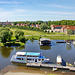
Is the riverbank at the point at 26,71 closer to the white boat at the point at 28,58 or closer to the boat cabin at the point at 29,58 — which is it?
the white boat at the point at 28,58

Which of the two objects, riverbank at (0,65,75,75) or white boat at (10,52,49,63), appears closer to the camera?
riverbank at (0,65,75,75)

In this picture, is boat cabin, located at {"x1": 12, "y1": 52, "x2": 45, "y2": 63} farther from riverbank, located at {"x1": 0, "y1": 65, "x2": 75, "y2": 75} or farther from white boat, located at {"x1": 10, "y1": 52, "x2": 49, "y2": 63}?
riverbank, located at {"x1": 0, "y1": 65, "x2": 75, "y2": 75}

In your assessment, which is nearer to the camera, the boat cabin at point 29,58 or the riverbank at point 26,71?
the riverbank at point 26,71

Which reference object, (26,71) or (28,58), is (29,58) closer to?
(28,58)

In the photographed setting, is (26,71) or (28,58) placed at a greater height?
(28,58)

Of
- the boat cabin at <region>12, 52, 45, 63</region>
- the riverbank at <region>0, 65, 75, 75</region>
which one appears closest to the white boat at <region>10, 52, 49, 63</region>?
the boat cabin at <region>12, 52, 45, 63</region>

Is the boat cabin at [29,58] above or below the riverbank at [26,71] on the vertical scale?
above

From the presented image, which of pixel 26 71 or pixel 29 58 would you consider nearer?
pixel 26 71

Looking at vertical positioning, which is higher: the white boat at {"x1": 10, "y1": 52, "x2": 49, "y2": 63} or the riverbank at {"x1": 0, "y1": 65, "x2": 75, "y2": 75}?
the white boat at {"x1": 10, "y1": 52, "x2": 49, "y2": 63}

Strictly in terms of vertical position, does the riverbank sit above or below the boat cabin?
below

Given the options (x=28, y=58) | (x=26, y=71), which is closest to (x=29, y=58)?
(x=28, y=58)

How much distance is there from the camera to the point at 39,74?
22.6m

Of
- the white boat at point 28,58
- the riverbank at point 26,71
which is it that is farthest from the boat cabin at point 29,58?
the riverbank at point 26,71

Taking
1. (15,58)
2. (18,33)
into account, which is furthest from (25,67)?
(18,33)
